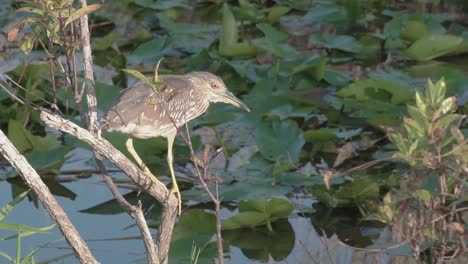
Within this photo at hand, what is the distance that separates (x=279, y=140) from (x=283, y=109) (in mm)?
571

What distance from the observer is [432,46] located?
653 centimetres

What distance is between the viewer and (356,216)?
515 cm

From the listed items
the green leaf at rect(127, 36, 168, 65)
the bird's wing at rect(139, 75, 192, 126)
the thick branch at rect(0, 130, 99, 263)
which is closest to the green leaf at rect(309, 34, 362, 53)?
the green leaf at rect(127, 36, 168, 65)

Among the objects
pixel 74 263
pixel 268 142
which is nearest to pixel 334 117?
pixel 268 142

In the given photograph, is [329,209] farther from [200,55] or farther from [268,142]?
[200,55]

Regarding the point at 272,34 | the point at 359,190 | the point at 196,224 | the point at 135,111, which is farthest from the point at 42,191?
the point at 272,34

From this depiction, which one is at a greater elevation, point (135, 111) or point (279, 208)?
point (135, 111)

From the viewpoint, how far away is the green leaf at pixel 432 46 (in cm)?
648

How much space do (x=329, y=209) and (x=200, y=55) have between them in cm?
203

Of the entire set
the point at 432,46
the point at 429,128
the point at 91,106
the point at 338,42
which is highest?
the point at 429,128

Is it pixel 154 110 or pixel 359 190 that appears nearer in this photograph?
pixel 154 110

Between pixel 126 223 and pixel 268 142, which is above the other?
pixel 268 142

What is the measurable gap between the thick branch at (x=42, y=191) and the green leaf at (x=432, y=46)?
12.1 ft

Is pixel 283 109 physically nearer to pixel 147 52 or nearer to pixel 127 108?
pixel 147 52
